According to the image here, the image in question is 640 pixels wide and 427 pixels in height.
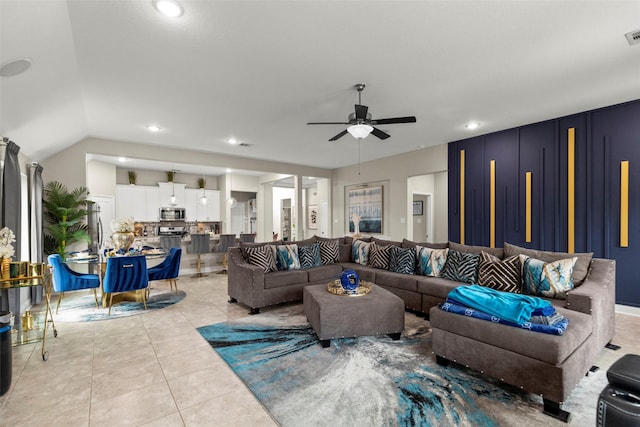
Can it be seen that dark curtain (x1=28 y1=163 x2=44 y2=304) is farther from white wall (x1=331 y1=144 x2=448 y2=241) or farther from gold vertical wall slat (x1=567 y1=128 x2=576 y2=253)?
gold vertical wall slat (x1=567 y1=128 x2=576 y2=253)

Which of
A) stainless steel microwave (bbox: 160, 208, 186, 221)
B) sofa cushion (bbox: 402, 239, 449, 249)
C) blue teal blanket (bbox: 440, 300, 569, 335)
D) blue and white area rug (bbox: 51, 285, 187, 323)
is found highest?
stainless steel microwave (bbox: 160, 208, 186, 221)

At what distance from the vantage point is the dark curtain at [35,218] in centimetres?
407

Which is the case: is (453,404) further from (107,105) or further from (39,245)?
(39,245)

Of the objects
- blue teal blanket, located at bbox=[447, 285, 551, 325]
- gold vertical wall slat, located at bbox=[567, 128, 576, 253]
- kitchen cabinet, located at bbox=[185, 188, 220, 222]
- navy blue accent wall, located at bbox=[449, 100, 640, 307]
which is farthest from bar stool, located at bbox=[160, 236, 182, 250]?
gold vertical wall slat, located at bbox=[567, 128, 576, 253]

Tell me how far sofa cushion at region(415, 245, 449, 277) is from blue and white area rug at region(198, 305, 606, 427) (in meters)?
1.02

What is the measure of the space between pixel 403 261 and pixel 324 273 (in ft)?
4.03

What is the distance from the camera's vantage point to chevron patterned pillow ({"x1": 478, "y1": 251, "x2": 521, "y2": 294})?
311 cm

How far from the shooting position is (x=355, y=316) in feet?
9.27

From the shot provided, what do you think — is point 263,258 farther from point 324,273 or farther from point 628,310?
point 628,310

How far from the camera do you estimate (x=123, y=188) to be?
752 centimetres

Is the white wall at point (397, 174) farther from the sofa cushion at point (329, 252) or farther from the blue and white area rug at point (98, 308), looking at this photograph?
the blue and white area rug at point (98, 308)

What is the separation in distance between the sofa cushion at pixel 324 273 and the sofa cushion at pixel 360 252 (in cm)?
40

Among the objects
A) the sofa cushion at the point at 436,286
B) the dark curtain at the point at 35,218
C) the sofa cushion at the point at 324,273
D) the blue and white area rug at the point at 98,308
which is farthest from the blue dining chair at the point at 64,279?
the sofa cushion at the point at 436,286

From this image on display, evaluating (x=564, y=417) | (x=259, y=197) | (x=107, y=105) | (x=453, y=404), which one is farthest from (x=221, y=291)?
(x=259, y=197)
